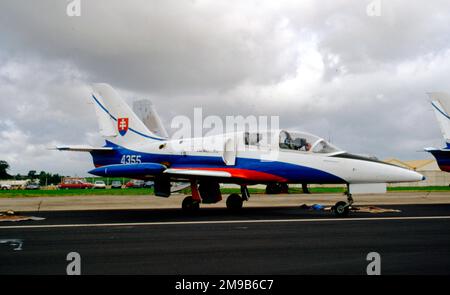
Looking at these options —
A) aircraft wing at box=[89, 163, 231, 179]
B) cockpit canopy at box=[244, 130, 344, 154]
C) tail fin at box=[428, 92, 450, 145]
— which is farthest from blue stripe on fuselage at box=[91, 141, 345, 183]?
tail fin at box=[428, 92, 450, 145]

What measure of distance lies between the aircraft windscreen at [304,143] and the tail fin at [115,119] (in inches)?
255

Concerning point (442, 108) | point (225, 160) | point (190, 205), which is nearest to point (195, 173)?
point (225, 160)

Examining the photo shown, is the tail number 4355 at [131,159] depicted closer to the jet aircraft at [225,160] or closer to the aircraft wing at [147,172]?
the jet aircraft at [225,160]

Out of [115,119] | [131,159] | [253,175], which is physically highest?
[115,119]

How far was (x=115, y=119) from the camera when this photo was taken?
2222cm

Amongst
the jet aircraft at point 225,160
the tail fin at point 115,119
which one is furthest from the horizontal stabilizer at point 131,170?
the tail fin at point 115,119

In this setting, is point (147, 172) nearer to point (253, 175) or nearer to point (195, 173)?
point (195, 173)

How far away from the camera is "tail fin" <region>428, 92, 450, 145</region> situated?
1176 inches

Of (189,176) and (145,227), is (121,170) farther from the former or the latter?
(145,227)

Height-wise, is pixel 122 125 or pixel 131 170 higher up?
pixel 122 125

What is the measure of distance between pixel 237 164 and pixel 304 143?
2782 millimetres

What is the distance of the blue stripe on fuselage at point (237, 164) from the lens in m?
17.2
